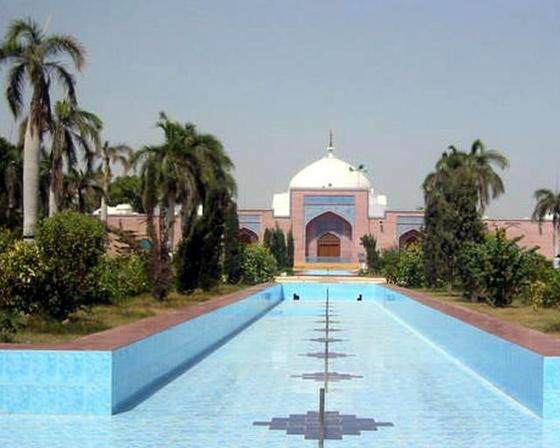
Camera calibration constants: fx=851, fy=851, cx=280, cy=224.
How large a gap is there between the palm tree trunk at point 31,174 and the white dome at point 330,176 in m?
33.0

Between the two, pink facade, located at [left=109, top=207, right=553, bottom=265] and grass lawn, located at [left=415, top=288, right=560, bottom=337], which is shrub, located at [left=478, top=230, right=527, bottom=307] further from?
pink facade, located at [left=109, top=207, right=553, bottom=265]

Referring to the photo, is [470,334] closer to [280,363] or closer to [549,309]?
[280,363]

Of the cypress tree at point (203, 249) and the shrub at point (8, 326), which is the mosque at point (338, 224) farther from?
the shrub at point (8, 326)

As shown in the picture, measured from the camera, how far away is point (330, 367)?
8.88m

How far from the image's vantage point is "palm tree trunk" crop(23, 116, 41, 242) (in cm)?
1242

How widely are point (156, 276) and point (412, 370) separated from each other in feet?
20.5

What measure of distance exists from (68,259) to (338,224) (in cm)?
3671

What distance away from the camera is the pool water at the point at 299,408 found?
5434mm

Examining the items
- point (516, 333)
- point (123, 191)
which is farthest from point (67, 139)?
point (123, 191)

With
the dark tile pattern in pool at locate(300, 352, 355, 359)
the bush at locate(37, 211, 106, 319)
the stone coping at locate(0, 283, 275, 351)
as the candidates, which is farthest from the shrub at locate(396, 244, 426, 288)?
the bush at locate(37, 211, 106, 319)

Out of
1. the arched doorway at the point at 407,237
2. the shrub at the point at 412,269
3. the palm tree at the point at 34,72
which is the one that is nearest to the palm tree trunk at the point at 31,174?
the palm tree at the point at 34,72

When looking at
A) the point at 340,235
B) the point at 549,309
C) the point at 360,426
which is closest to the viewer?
the point at 360,426

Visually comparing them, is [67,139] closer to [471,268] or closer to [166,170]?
[166,170]

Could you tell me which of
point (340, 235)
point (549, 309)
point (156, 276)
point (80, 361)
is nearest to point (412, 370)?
point (80, 361)
